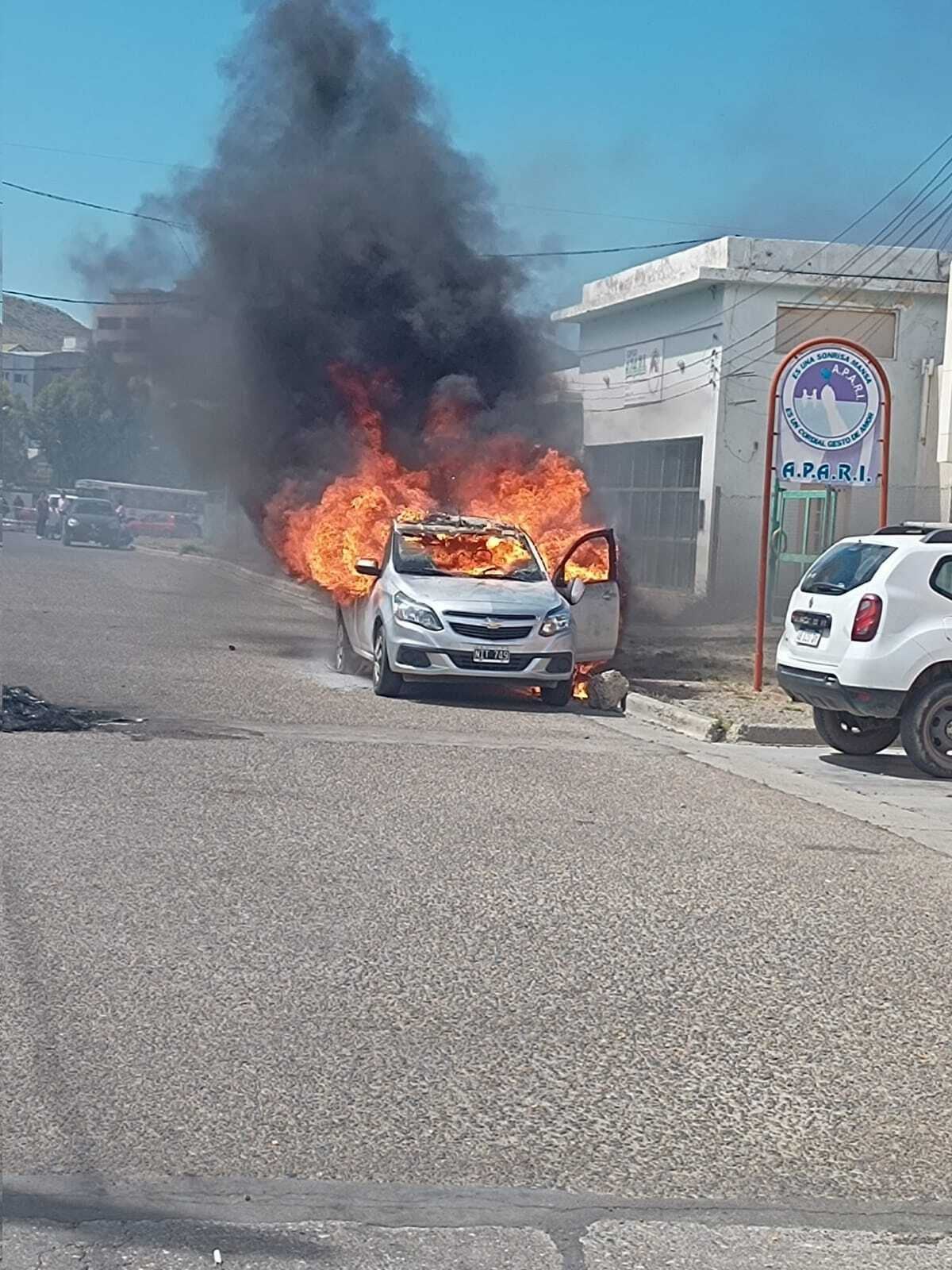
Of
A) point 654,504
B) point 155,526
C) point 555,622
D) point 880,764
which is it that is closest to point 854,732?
point 880,764

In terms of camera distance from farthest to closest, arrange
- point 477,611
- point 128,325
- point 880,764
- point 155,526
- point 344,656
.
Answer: point 155,526, point 128,325, point 344,656, point 477,611, point 880,764

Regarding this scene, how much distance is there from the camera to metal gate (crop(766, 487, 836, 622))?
27.4m

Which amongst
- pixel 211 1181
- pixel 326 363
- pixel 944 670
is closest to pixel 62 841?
pixel 211 1181

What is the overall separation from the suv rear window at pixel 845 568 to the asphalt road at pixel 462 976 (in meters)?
2.02

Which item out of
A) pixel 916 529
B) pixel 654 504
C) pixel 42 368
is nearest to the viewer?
pixel 916 529

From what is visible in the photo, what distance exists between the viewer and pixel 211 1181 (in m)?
4.42

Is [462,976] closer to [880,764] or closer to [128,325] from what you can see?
[880,764]

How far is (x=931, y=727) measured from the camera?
1302 cm

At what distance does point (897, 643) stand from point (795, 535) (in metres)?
16.2

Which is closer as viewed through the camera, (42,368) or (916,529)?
(916,529)

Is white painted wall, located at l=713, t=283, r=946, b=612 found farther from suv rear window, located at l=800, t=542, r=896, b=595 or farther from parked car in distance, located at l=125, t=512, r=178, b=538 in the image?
parked car in distance, located at l=125, t=512, r=178, b=538

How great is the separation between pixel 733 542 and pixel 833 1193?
25.5 metres

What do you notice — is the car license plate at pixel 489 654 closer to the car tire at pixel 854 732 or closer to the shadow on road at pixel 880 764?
the car tire at pixel 854 732

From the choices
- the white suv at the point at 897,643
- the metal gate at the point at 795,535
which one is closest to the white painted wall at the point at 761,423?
the metal gate at the point at 795,535
